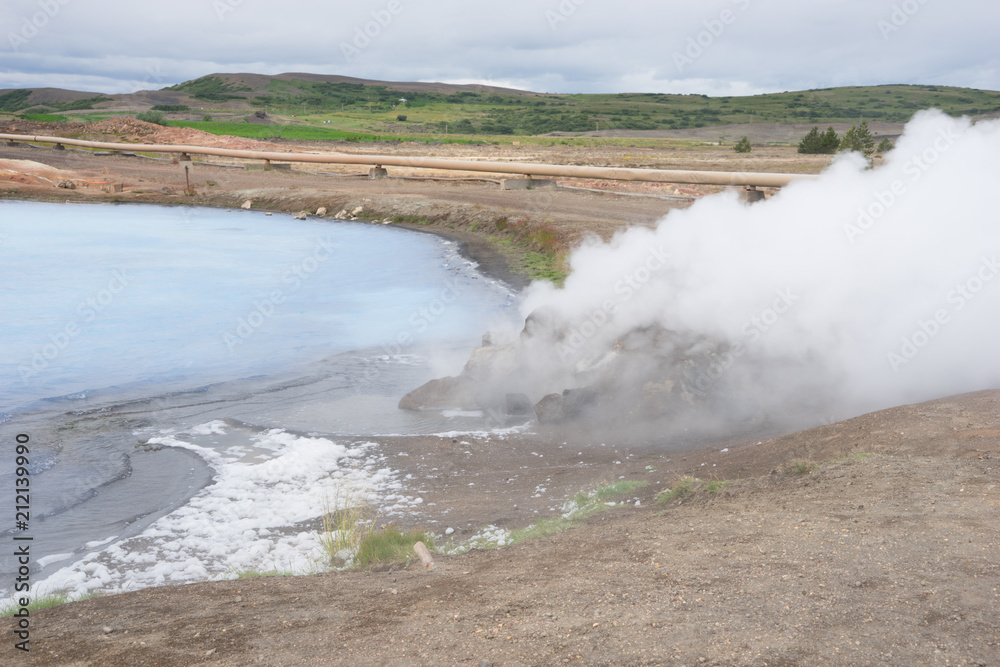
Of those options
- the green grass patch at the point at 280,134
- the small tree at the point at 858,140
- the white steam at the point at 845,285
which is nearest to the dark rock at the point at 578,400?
the white steam at the point at 845,285

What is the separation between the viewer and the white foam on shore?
4.93 metres

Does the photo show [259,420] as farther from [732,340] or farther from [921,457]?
[921,457]

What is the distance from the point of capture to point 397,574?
4043 millimetres

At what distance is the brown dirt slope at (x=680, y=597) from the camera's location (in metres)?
2.88

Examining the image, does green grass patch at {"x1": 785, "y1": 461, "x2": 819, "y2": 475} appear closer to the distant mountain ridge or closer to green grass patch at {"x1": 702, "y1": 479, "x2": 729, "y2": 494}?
green grass patch at {"x1": 702, "y1": 479, "x2": 729, "y2": 494}

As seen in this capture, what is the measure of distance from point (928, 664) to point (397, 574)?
97.6 inches

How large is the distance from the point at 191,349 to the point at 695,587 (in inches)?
393

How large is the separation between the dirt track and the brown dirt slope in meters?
0.01

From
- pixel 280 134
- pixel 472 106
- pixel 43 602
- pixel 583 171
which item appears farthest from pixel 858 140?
pixel 472 106

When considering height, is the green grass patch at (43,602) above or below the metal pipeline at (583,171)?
below

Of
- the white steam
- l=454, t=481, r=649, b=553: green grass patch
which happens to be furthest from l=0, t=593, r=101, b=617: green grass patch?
the white steam

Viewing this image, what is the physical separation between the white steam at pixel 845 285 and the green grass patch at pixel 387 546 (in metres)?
3.83

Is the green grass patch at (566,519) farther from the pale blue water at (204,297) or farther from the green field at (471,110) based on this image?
the green field at (471,110)

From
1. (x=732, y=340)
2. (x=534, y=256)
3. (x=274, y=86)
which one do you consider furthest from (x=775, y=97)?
(x=732, y=340)
